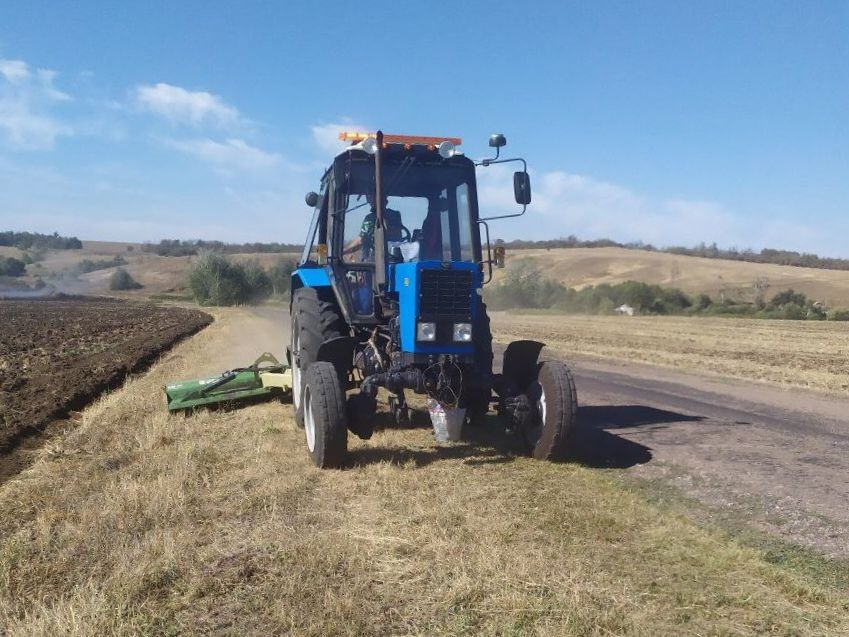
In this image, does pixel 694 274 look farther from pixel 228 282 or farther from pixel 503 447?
pixel 503 447

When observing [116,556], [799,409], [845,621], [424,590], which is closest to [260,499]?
[116,556]

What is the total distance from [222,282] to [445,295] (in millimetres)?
47636

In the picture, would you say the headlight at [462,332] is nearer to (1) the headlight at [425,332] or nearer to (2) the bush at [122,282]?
(1) the headlight at [425,332]

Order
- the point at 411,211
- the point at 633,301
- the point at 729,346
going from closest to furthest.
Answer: the point at 411,211, the point at 729,346, the point at 633,301

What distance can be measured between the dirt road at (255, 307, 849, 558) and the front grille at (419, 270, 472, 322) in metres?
1.71

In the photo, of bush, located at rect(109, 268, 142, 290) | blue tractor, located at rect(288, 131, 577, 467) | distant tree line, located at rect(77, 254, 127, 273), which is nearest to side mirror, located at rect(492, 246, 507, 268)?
blue tractor, located at rect(288, 131, 577, 467)

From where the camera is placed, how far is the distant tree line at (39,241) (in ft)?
394

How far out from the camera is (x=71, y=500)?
4789mm

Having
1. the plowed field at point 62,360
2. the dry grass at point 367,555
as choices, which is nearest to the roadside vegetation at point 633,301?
the plowed field at point 62,360

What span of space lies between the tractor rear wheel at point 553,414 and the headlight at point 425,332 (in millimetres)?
1031

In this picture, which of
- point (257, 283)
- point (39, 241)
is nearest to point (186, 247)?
point (39, 241)

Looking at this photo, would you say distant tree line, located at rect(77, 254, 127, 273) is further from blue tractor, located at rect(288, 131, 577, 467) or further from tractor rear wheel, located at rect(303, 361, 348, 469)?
tractor rear wheel, located at rect(303, 361, 348, 469)

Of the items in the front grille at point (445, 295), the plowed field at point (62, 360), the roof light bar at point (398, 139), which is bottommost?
the plowed field at point (62, 360)

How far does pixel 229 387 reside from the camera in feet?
27.5
